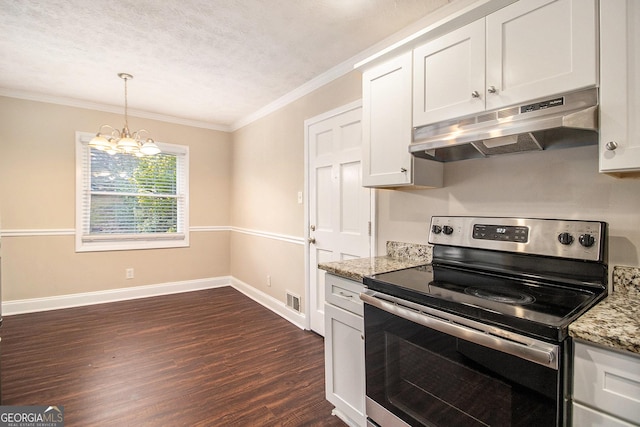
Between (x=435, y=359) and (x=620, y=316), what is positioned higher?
(x=620, y=316)

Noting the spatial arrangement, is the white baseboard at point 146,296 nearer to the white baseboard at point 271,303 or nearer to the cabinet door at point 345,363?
the white baseboard at point 271,303

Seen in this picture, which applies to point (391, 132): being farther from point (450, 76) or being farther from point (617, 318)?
point (617, 318)

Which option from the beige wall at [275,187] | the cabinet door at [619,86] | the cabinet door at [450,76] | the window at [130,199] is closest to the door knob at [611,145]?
the cabinet door at [619,86]

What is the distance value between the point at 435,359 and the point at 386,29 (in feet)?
6.91

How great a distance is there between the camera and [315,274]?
3045 millimetres

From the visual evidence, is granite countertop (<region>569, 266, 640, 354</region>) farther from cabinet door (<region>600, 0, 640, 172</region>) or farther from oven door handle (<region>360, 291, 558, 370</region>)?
cabinet door (<region>600, 0, 640, 172</region>)

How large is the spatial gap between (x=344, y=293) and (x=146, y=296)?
11.8ft

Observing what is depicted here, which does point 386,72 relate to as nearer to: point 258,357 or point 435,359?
point 435,359

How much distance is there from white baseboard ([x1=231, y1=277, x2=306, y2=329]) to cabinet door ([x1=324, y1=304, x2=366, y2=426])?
1.34 meters

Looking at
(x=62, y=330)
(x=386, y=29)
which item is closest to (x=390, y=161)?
(x=386, y=29)

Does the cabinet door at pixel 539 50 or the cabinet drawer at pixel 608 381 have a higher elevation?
the cabinet door at pixel 539 50

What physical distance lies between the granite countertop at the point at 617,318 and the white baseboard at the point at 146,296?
2471 millimetres

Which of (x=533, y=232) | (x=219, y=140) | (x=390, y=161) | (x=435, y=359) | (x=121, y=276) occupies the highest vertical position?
(x=219, y=140)

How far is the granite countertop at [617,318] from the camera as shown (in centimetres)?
84
